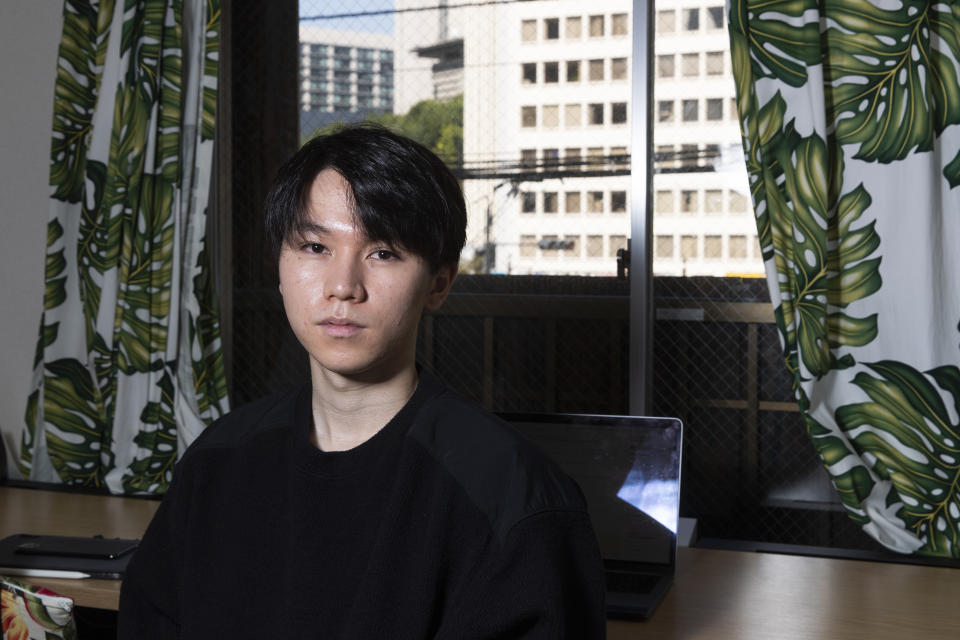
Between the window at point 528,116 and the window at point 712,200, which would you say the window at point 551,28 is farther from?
the window at point 712,200

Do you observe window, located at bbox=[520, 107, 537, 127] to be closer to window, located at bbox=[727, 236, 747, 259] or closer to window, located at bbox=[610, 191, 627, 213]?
window, located at bbox=[610, 191, 627, 213]

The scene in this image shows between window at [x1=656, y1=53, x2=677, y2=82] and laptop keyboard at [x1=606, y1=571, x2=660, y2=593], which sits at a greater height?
window at [x1=656, y1=53, x2=677, y2=82]

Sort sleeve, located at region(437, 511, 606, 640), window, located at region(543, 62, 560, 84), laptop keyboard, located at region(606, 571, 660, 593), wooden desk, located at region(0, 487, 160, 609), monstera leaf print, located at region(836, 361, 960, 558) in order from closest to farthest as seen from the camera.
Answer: sleeve, located at region(437, 511, 606, 640) < laptop keyboard, located at region(606, 571, 660, 593) < monstera leaf print, located at region(836, 361, 960, 558) < wooden desk, located at region(0, 487, 160, 609) < window, located at region(543, 62, 560, 84)

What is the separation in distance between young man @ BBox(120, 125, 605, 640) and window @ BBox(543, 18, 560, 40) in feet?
5.21

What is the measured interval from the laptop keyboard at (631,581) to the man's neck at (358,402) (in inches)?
27.0

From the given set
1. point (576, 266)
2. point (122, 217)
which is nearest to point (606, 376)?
point (576, 266)

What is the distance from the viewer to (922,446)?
5.88 feet

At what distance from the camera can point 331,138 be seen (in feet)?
3.29

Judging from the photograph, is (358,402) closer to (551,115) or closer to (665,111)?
(665,111)

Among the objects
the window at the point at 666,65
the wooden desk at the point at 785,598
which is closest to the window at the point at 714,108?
the window at the point at 666,65

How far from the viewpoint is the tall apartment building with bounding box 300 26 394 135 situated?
8.51ft

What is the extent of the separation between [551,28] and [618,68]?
0.69 feet

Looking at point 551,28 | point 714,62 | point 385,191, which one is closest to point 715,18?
point 714,62

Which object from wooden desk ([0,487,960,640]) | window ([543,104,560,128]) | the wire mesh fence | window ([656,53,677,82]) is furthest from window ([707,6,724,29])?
wooden desk ([0,487,960,640])
